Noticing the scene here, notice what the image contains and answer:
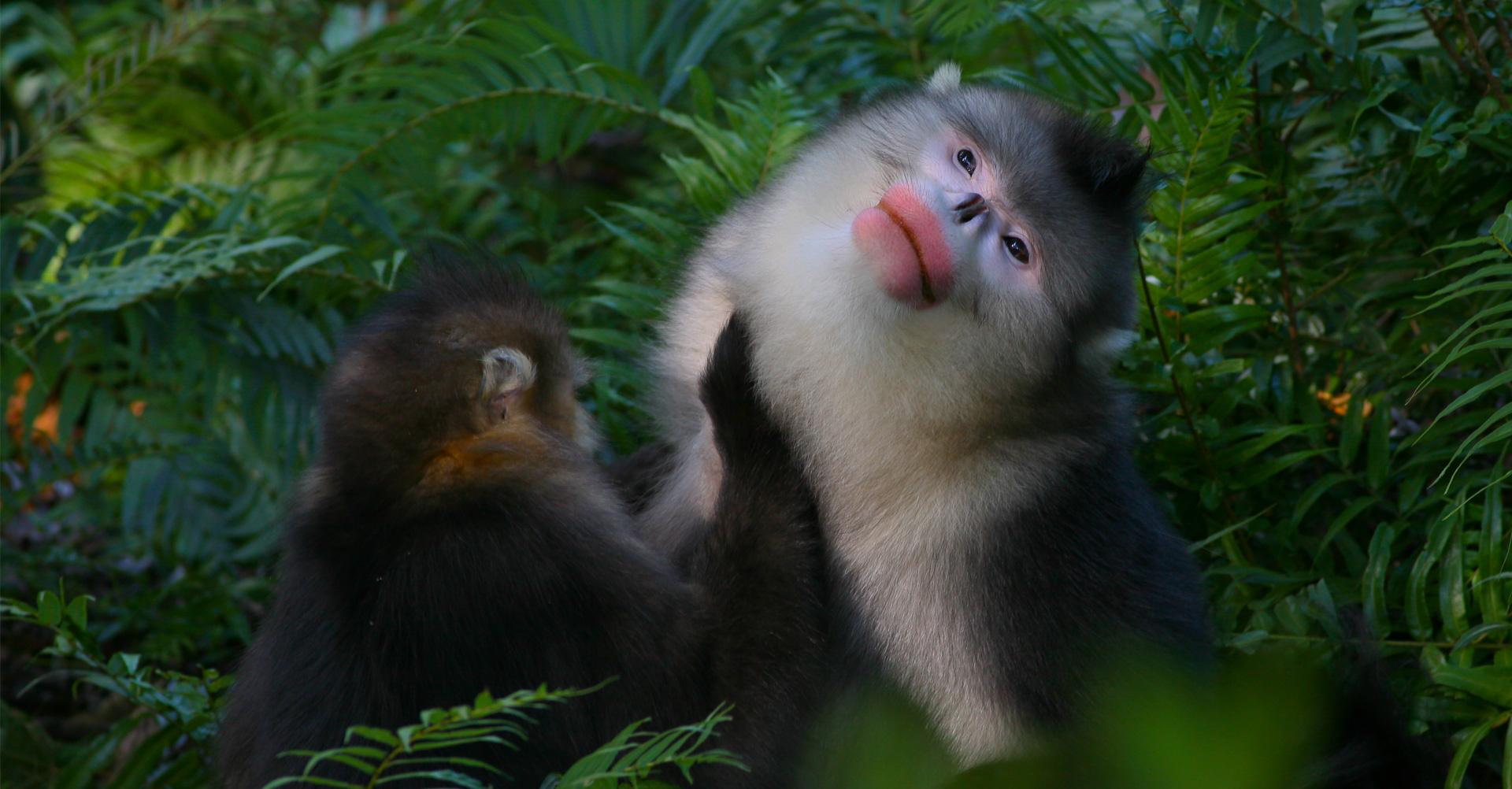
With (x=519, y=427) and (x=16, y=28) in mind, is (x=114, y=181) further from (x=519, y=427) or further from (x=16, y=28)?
(x=519, y=427)

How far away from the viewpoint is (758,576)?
2688 mm

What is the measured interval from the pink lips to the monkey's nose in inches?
2.4

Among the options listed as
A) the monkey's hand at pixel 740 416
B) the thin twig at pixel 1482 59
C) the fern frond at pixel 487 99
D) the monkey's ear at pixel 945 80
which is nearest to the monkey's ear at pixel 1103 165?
the monkey's ear at pixel 945 80

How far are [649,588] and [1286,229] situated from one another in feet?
7.25

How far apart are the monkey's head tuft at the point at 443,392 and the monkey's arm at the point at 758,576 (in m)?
0.39

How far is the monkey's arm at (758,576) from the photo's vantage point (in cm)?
259

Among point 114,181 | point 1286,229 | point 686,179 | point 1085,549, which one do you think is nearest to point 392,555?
point 1085,549

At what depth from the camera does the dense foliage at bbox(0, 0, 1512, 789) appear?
317 centimetres

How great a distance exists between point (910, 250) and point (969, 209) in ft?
0.56

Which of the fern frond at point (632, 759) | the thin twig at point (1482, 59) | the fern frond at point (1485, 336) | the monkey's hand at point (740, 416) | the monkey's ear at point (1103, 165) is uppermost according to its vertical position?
the thin twig at point (1482, 59)

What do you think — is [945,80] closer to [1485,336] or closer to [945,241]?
[945,241]

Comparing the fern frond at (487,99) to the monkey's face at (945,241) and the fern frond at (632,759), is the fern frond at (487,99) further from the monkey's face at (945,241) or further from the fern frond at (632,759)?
the fern frond at (632,759)

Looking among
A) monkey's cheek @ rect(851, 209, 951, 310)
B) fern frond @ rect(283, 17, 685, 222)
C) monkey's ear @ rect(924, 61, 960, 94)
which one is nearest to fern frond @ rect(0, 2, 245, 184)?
fern frond @ rect(283, 17, 685, 222)

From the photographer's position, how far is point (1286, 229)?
366cm
